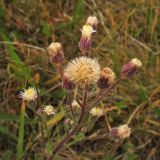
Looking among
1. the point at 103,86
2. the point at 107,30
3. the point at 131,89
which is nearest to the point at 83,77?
the point at 103,86

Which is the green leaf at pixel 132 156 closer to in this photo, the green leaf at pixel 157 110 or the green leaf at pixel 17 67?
the green leaf at pixel 157 110

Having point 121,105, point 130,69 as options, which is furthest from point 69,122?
point 121,105

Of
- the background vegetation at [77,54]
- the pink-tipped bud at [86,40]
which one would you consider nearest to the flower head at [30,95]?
the pink-tipped bud at [86,40]

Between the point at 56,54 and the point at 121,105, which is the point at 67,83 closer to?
the point at 56,54

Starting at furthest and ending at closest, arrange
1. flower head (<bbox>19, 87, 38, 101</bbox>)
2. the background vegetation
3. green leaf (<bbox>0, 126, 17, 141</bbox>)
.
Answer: the background vegetation → green leaf (<bbox>0, 126, 17, 141</bbox>) → flower head (<bbox>19, 87, 38, 101</bbox>)

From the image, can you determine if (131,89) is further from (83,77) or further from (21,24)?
(83,77)

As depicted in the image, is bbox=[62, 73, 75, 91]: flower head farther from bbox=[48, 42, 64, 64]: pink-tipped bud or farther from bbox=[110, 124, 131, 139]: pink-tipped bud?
bbox=[110, 124, 131, 139]: pink-tipped bud

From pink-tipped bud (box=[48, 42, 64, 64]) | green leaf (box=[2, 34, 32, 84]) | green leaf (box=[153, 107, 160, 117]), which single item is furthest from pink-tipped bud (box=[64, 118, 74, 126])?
green leaf (box=[153, 107, 160, 117])

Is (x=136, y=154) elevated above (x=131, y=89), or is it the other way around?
(x=131, y=89)
